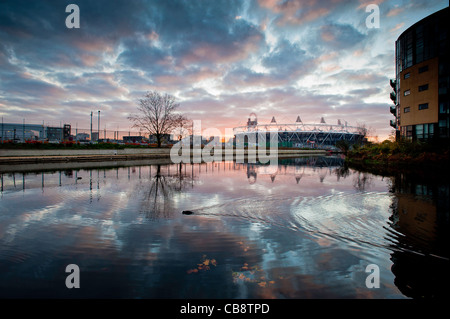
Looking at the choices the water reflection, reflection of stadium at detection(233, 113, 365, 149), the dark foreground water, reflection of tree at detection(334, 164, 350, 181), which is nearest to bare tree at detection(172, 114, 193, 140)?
reflection of tree at detection(334, 164, 350, 181)

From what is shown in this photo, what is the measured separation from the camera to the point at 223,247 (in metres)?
4.63

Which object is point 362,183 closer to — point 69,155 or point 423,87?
point 423,87

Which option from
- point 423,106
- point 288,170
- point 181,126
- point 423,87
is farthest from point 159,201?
point 423,87

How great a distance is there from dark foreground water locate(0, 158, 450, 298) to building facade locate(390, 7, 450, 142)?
27.0 meters

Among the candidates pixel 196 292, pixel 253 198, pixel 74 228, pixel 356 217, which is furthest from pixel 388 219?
pixel 74 228

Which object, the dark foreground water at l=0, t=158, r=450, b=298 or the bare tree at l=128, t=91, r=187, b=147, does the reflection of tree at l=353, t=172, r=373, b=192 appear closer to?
the dark foreground water at l=0, t=158, r=450, b=298

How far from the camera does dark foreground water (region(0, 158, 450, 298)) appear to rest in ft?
11.0

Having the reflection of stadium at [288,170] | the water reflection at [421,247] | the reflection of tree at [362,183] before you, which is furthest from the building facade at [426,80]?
the water reflection at [421,247]

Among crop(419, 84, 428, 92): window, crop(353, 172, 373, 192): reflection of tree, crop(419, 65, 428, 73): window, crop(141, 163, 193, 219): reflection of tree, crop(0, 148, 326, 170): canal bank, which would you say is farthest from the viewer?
crop(419, 84, 428, 92): window

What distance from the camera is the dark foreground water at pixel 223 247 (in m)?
3.35

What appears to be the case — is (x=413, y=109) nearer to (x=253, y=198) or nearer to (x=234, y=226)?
(x=253, y=198)

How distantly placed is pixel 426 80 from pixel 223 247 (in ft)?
120

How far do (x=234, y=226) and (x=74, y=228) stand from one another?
3815mm

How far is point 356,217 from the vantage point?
6.58 meters
